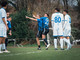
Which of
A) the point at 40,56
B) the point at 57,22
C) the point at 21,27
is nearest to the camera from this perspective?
the point at 40,56

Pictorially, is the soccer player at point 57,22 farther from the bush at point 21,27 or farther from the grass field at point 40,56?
the bush at point 21,27

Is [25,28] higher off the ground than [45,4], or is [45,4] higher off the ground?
[45,4]

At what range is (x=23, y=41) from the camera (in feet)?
81.8

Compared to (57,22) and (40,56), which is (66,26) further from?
(40,56)

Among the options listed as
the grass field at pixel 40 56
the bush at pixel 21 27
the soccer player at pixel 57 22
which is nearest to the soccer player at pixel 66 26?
the soccer player at pixel 57 22

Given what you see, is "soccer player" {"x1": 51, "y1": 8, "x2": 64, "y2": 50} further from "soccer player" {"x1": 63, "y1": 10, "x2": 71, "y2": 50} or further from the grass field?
the grass field

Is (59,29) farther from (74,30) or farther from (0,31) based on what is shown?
(74,30)

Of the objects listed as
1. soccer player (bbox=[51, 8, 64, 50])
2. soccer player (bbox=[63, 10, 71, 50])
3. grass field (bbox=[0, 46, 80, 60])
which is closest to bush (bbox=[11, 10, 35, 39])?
soccer player (bbox=[63, 10, 71, 50])

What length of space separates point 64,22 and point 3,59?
289 inches

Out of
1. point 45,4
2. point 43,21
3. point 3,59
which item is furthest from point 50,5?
point 3,59

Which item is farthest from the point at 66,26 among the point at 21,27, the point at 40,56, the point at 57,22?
the point at 21,27

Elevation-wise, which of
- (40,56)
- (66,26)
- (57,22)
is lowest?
(40,56)

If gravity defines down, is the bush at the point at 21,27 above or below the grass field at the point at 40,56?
above

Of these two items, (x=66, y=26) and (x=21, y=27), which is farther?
(x=21, y=27)
